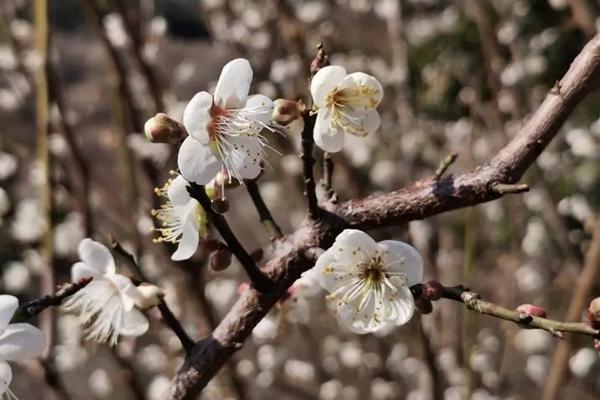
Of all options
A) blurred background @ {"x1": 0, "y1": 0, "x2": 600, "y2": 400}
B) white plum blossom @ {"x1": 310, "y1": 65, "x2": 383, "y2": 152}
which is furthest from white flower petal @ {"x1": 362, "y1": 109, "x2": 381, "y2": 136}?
blurred background @ {"x1": 0, "y1": 0, "x2": 600, "y2": 400}

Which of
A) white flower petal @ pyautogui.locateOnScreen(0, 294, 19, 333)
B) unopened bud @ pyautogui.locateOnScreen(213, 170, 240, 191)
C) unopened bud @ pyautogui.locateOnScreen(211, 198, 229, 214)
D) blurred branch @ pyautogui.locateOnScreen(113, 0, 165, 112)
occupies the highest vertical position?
blurred branch @ pyautogui.locateOnScreen(113, 0, 165, 112)

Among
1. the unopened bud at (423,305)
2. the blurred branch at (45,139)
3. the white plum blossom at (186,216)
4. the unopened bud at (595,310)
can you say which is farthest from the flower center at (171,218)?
the blurred branch at (45,139)

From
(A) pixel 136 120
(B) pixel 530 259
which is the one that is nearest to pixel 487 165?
(A) pixel 136 120

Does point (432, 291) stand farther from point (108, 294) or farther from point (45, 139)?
point (45, 139)

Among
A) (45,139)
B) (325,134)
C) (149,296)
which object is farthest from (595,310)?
(45,139)

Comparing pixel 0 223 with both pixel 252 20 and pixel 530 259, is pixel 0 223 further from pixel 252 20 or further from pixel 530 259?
pixel 530 259

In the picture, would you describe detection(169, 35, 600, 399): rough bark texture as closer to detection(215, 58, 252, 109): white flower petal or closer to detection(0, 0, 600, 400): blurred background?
detection(215, 58, 252, 109): white flower petal

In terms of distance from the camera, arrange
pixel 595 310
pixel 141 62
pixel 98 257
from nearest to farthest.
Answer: pixel 595 310 → pixel 98 257 → pixel 141 62
